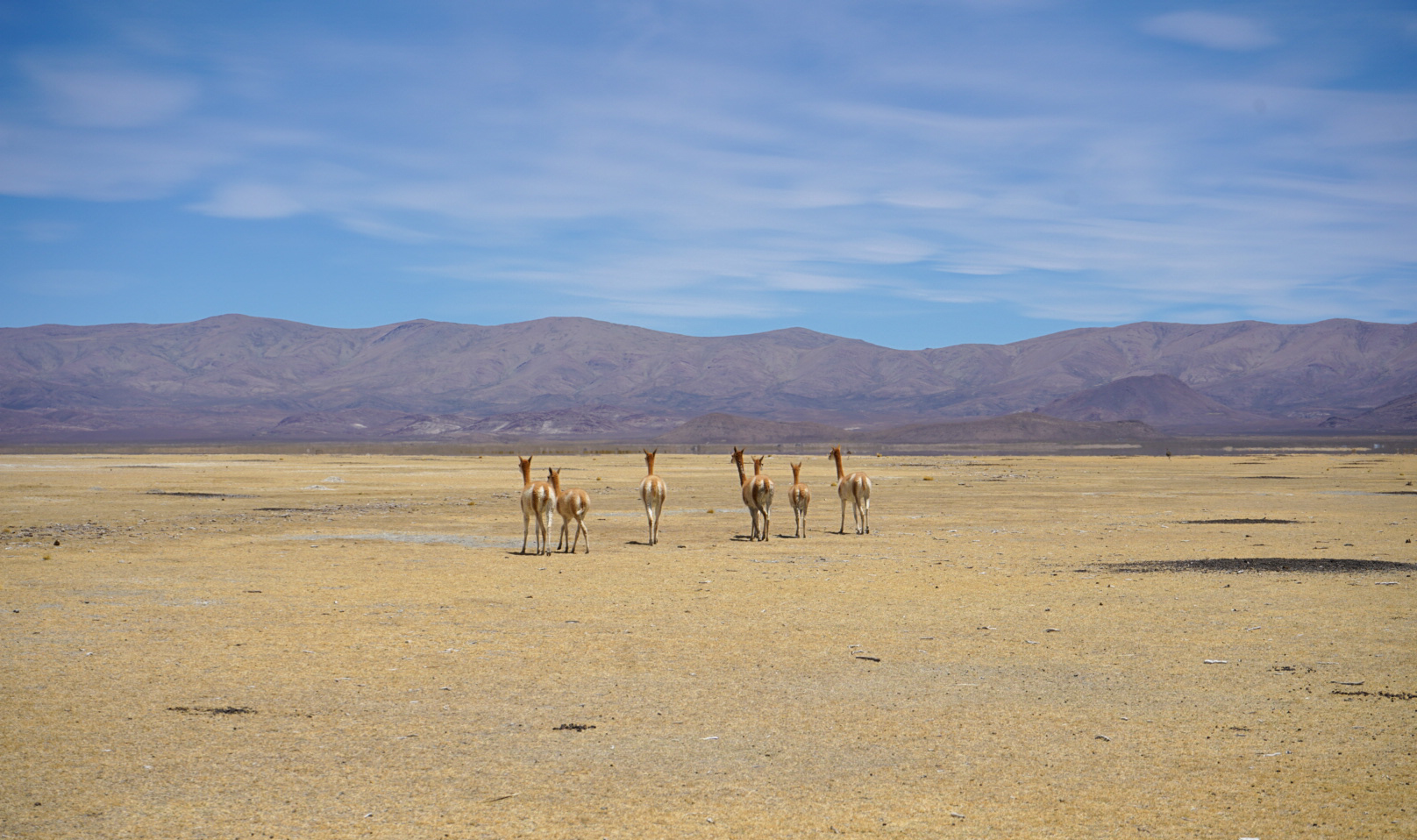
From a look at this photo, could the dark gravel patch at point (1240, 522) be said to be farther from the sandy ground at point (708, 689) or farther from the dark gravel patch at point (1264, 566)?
the dark gravel patch at point (1264, 566)

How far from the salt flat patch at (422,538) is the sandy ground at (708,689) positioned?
2.24ft

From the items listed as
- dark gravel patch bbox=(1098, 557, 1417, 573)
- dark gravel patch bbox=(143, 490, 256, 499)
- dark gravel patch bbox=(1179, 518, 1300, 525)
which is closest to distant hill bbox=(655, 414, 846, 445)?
dark gravel patch bbox=(143, 490, 256, 499)

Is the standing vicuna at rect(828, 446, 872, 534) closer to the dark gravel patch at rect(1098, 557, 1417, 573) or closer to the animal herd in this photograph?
the animal herd

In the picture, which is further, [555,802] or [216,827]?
[555,802]

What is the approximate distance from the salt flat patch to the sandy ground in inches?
26.9

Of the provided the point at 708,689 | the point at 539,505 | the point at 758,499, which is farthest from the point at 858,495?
the point at 708,689

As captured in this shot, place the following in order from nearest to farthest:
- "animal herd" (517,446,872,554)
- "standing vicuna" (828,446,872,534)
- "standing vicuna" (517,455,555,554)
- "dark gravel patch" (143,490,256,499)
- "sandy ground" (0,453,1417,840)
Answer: "sandy ground" (0,453,1417,840) → "standing vicuna" (517,455,555,554) → "animal herd" (517,446,872,554) → "standing vicuna" (828,446,872,534) → "dark gravel patch" (143,490,256,499)

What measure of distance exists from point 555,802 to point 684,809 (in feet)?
2.84

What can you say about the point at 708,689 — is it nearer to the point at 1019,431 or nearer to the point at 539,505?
the point at 539,505

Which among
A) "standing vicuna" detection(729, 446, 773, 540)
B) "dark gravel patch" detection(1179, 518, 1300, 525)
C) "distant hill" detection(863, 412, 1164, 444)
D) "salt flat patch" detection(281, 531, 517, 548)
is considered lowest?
"salt flat patch" detection(281, 531, 517, 548)

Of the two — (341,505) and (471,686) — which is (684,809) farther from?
(341,505)

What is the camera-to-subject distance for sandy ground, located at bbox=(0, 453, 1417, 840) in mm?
7297

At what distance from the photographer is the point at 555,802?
24.4ft

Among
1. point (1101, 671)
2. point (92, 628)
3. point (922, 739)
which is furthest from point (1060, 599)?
point (92, 628)
